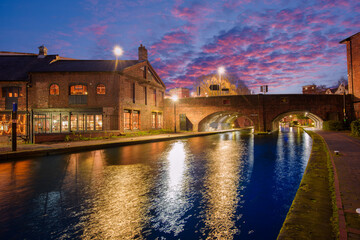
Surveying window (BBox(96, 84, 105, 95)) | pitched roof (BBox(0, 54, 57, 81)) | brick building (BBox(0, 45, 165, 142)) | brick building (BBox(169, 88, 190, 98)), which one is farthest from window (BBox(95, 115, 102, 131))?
brick building (BBox(169, 88, 190, 98))

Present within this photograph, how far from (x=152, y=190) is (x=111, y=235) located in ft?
7.37

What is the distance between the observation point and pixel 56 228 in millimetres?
3789

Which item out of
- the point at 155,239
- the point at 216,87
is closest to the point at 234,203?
the point at 155,239

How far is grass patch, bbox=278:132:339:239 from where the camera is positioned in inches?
113

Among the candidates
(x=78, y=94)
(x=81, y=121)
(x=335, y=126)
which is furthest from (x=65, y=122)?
(x=335, y=126)

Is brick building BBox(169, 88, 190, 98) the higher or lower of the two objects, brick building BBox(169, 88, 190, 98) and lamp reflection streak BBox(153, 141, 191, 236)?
the higher

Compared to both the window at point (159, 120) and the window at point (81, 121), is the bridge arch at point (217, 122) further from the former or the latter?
the window at point (81, 121)

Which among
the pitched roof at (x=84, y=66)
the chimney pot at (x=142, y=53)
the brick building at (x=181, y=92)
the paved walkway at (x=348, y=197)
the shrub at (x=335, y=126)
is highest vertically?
the brick building at (x=181, y=92)

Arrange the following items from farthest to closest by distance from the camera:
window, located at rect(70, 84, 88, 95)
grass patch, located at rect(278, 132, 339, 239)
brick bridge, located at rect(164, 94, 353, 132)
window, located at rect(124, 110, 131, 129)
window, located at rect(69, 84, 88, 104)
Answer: brick bridge, located at rect(164, 94, 353, 132) → window, located at rect(124, 110, 131, 129) → window, located at rect(70, 84, 88, 95) → window, located at rect(69, 84, 88, 104) → grass patch, located at rect(278, 132, 339, 239)

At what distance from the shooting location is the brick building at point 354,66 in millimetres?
30641

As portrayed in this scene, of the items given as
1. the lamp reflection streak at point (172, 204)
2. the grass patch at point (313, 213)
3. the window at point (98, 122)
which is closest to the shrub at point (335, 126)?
the grass patch at point (313, 213)

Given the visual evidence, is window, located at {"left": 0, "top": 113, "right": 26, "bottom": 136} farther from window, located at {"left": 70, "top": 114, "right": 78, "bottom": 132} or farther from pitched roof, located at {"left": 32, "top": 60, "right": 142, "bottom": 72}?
pitched roof, located at {"left": 32, "top": 60, "right": 142, "bottom": 72}

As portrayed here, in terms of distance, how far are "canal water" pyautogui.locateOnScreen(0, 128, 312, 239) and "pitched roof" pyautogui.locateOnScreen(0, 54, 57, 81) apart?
20.7 metres

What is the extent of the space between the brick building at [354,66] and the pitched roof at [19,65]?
1540 inches
